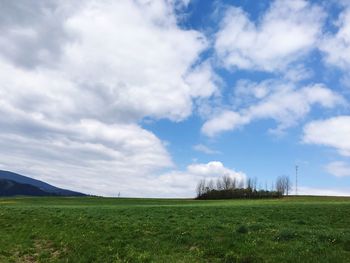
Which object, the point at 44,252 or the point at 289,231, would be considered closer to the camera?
the point at 289,231

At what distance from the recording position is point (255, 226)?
80.4ft

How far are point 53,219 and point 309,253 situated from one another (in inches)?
945

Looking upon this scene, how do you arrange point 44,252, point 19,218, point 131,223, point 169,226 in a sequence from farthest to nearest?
point 19,218
point 131,223
point 169,226
point 44,252

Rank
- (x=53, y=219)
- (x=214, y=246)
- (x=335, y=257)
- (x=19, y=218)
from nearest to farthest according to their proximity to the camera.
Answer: (x=335, y=257)
(x=214, y=246)
(x=53, y=219)
(x=19, y=218)

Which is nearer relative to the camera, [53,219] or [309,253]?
[309,253]

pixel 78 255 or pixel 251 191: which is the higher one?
pixel 251 191

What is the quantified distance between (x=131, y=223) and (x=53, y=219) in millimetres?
9397

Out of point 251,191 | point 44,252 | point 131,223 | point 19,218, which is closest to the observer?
point 44,252

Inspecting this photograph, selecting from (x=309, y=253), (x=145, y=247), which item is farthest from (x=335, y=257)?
(x=145, y=247)

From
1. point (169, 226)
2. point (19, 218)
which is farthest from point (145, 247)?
point (19, 218)

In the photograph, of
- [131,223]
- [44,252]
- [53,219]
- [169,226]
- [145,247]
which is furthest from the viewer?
[53,219]

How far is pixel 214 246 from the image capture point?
Result: 20312 mm

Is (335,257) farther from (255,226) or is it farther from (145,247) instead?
(145,247)

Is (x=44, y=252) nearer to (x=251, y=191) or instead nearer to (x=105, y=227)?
(x=105, y=227)
